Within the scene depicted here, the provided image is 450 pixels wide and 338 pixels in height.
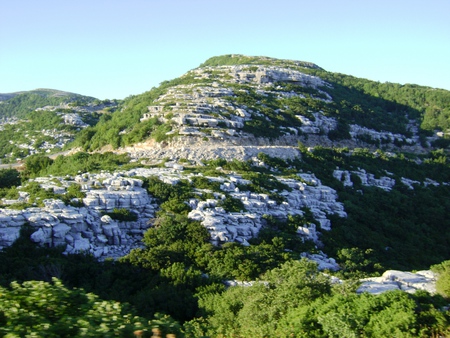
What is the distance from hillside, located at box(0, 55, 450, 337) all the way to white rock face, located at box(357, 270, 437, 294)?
0.11 meters

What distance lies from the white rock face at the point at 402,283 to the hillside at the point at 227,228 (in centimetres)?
11

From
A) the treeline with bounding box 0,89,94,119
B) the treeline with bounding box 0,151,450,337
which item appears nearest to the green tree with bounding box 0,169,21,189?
the treeline with bounding box 0,151,450,337

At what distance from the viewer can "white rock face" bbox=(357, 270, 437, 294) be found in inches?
577

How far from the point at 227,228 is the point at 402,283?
8455 millimetres

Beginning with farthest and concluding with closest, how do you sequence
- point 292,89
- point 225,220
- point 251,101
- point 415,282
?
point 292,89 → point 251,101 → point 225,220 → point 415,282

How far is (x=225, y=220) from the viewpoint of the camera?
21.3 m

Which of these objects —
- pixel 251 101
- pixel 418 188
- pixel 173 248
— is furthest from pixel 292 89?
pixel 173 248

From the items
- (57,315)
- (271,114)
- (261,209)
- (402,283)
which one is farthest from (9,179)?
(402,283)

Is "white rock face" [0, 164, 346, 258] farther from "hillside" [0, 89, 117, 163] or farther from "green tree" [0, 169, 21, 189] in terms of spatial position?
"hillside" [0, 89, 117, 163]

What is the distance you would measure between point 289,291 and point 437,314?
425 centimetres

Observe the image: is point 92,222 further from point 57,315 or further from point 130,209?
point 57,315

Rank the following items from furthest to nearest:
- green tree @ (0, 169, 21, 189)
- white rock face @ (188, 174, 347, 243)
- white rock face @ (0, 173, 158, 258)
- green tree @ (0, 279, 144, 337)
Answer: green tree @ (0, 169, 21, 189) < white rock face @ (188, 174, 347, 243) < white rock face @ (0, 173, 158, 258) < green tree @ (0, 279, 144, 337)

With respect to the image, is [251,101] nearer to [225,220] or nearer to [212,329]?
[225,220]

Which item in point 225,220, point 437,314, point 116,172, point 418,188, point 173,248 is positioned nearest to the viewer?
point 437,314
